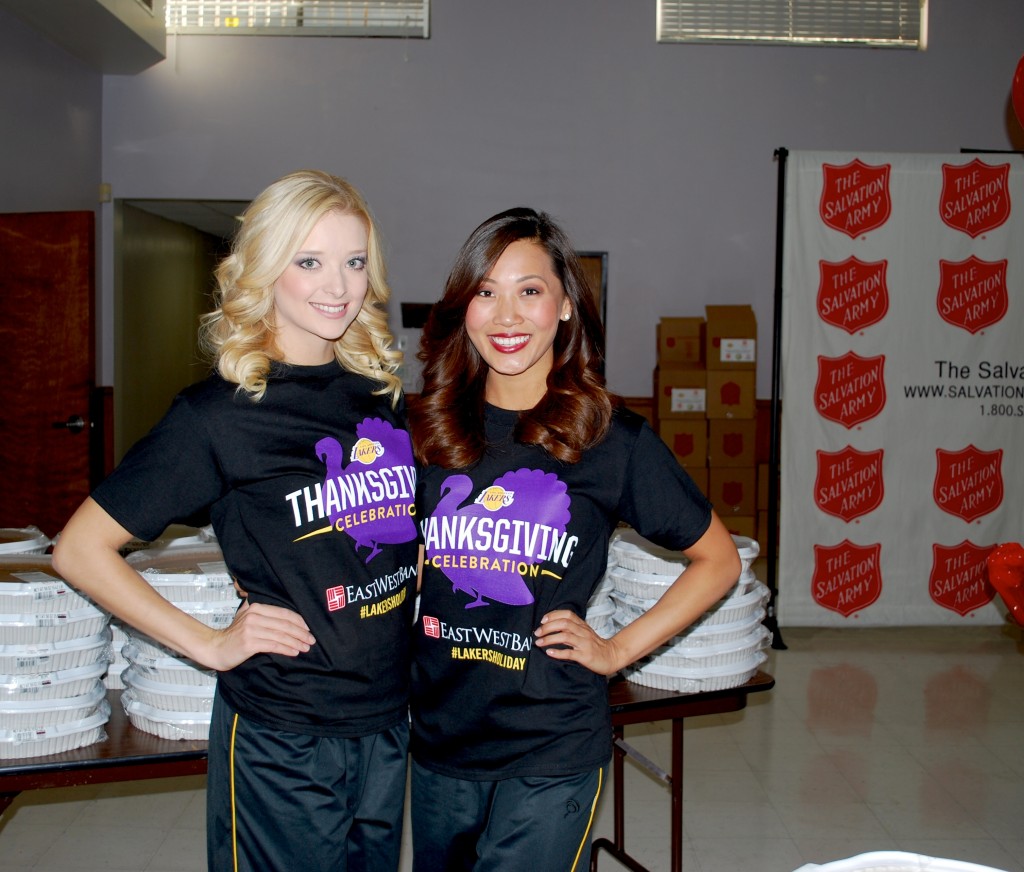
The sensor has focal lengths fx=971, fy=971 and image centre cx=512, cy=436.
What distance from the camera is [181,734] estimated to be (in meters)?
1.93

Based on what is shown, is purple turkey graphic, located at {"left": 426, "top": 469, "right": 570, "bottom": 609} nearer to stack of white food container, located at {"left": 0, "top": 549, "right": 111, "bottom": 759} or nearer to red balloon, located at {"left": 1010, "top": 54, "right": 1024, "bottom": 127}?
stack of white food container, located at {"left": 0, "top": 549, "right": 111, "bottom": 759}

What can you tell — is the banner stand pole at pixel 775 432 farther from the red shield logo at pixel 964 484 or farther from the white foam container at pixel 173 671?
the white foam container at pixel 173 671

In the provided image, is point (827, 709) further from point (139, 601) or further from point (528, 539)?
point (139, 601)

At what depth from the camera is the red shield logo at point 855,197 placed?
487 cm

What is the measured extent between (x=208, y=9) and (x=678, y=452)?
476 centimetres

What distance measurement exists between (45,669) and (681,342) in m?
5.54

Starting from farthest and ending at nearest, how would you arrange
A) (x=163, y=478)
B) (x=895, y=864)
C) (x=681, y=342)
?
(x=681, y=342)
(x=163, y=478)
(x=895, y=864)

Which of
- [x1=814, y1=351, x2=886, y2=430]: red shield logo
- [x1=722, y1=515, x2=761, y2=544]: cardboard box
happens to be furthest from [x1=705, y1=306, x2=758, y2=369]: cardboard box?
[x1=814, y1=351, x2=886, y2=430]: red shield logo

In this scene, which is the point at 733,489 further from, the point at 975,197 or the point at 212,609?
the point at 212,609

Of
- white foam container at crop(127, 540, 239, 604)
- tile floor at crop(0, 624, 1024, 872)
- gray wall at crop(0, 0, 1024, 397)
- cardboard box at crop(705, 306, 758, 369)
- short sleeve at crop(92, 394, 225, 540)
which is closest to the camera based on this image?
short sleeve at crop(92, 394, 225, 540)

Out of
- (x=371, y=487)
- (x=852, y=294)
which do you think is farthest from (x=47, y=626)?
(x=852, y=294)

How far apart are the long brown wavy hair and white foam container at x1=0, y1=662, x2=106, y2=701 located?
2.81ft

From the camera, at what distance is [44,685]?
1855 millimetres

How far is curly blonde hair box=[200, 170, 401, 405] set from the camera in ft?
4.95
